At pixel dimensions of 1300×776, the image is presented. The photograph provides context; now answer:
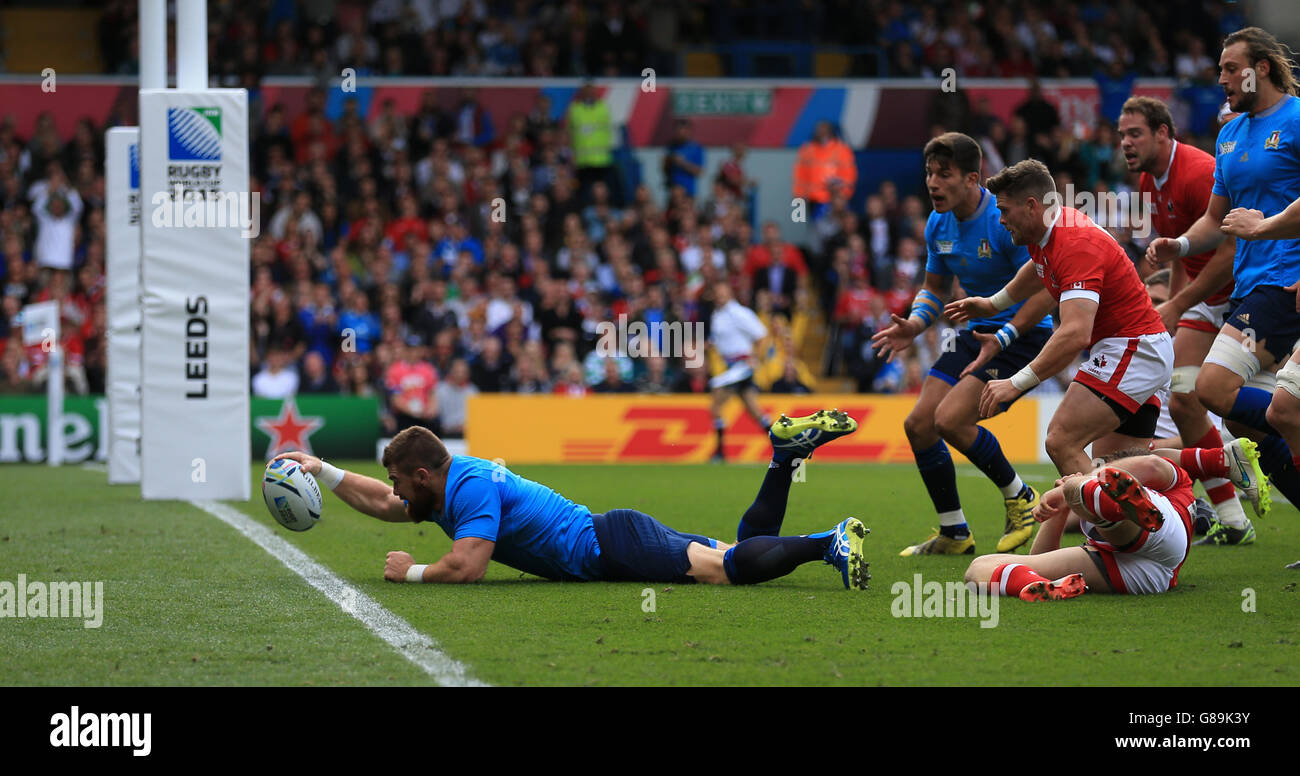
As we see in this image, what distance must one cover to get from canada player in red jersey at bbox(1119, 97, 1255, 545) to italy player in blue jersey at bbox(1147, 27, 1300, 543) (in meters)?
0.55

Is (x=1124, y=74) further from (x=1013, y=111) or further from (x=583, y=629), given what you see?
(x=583, y=629)

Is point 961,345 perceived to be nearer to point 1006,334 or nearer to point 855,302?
point 1006,334

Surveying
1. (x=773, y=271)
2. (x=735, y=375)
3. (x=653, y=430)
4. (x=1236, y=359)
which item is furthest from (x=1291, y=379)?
(x=773, y=271)

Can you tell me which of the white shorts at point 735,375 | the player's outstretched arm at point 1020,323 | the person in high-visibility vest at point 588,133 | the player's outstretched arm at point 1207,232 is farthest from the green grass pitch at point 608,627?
the person in high-visibility vest at point 588,133

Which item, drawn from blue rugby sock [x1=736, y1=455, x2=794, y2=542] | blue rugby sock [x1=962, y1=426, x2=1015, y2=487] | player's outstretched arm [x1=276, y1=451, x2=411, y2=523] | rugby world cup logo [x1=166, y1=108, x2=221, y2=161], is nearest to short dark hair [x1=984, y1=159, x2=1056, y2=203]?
blue rugby sock [x1=736, y1=455, x2=794, y2=542]

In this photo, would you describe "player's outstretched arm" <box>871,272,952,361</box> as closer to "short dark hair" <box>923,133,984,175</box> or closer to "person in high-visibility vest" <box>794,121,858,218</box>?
"short dark hair" <box>923,133,984,175</box>

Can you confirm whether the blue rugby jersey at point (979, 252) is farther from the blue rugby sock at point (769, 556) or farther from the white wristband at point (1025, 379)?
the blue rugby sock at point (769, 556)

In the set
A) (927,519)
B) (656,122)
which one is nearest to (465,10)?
(656,122)

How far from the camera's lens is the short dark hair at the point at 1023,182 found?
24.5 feet

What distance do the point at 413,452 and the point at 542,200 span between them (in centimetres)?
1578

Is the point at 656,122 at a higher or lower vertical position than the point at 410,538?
higher

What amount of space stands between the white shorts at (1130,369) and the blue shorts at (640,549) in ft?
7.26

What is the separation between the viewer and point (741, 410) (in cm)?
1933
